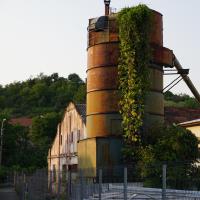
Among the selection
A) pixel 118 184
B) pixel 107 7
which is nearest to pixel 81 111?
pixel 107 7

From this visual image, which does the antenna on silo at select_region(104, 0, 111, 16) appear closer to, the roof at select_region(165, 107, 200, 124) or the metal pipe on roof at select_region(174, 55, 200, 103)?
the metal pipe on roof at select_region(174, 55, 200, 103)

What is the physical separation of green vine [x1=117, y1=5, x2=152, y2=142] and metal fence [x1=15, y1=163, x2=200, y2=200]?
2.65 m

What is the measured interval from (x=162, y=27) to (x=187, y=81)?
451 cm

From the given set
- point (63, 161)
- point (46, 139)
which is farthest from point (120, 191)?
Result: point (46, 139)

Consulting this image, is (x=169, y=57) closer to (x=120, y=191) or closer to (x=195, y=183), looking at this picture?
(x=195, y=183)

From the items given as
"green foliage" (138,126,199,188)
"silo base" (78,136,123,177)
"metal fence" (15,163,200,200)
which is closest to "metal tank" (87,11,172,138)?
"silo base" (78,136,123,177)

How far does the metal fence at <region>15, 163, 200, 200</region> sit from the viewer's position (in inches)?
565

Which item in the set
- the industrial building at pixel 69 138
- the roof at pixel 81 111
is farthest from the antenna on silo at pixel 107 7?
the roof at pixel 81 111

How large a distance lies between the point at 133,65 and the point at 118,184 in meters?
8.16

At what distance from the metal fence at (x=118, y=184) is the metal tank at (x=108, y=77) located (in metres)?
2.82

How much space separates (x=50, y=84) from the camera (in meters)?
141

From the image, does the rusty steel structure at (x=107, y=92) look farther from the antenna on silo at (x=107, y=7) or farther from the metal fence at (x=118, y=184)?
the antenna on silo at (x=107, y=7)

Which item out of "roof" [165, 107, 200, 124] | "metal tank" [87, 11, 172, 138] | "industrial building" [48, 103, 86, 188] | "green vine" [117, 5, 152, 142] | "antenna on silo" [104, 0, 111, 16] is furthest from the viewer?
"roof" [165, 107, 200, 124]

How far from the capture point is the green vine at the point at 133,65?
27469 mm
